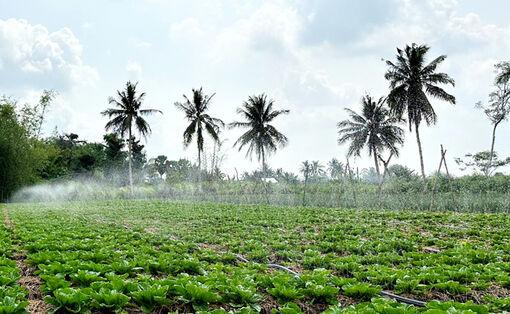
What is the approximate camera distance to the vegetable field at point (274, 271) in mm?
3033

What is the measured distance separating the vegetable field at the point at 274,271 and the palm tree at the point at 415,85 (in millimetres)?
14506

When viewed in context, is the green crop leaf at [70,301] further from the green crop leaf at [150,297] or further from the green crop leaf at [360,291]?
the green crop leaf at [360,291]

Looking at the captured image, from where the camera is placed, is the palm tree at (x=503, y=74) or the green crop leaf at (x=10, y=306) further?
the palm tree at (x=503, y=74)

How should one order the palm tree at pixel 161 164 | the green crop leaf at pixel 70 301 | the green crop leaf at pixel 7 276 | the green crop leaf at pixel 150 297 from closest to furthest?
the green crop leaf at pixel 70 301 → the green crop leaf at pixel 150 297 → the green crop leaf at pixel 7 276 → the palm tree at pixel 161 164

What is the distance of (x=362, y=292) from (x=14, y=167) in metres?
30.2

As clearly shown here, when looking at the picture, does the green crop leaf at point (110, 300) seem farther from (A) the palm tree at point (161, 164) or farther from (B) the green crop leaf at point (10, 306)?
(A) the palm tree at point (161, 164)

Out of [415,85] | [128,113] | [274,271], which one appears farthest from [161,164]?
[274,271]

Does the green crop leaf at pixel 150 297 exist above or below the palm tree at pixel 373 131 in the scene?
below

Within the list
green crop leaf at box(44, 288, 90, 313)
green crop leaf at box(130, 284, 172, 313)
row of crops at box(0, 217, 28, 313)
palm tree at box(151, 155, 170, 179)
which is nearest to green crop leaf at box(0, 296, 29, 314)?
row of crops at box(0, 217, 28, 313)

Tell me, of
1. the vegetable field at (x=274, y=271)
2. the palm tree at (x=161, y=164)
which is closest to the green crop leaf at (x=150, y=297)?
the vegetable field at (x=274, y=271)

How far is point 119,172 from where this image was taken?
48.8 meters

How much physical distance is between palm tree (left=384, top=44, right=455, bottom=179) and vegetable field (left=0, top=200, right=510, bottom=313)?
47.6ft

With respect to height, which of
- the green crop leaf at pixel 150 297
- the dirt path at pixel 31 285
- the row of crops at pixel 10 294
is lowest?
the dirt path at pixel 31 285

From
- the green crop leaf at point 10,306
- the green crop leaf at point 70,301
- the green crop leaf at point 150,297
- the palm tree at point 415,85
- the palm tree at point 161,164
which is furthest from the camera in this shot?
the palm tree at point 161,164
